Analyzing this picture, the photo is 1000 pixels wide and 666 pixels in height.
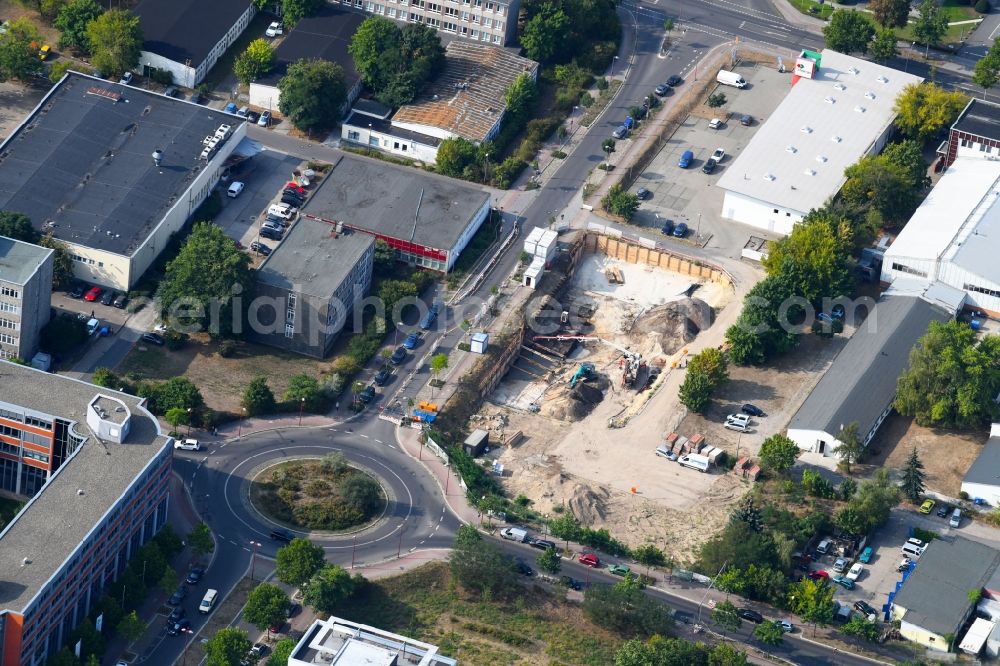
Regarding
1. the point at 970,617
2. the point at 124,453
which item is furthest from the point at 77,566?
the point at 970,617

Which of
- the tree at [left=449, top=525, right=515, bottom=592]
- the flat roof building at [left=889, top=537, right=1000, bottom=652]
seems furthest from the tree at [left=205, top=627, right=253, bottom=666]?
the flat roof building at [left=889, top=537, right=1000, bottom=652]

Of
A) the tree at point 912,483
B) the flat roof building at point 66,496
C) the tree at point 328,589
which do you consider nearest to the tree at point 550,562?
the tree at point 328,589

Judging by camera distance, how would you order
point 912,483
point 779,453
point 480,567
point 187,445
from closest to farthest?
1. point 480,567
2. point 187,445
3. point 912,483
4. point 779,453

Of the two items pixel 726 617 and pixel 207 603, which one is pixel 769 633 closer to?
pixel 726 617

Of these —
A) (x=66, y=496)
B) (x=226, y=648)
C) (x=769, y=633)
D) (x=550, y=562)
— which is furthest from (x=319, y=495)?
(x=769, y=633)

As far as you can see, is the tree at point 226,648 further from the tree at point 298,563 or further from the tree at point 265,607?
the tree at point 298,563

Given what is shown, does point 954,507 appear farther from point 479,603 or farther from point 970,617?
point 479,603

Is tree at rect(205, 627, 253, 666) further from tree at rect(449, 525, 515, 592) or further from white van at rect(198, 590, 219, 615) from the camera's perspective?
tree at rect(449, 525, 515, 592)

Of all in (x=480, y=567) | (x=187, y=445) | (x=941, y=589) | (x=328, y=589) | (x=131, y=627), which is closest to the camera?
(x=131, y=627)
